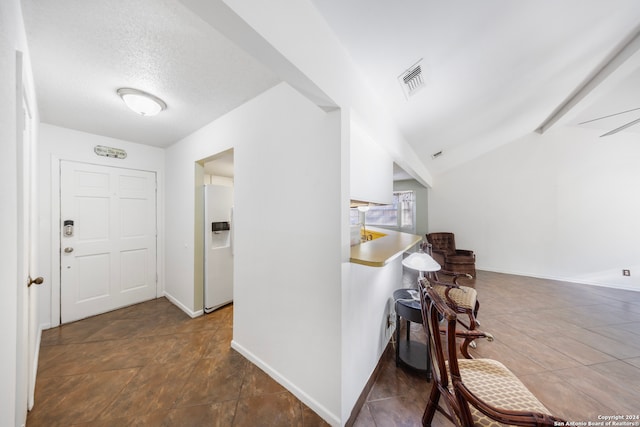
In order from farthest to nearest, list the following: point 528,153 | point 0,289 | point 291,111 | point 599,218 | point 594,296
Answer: point 528,153 → point 599,218 → point 594,296 → point 291,111 → point 0,289

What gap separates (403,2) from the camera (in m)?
1.04

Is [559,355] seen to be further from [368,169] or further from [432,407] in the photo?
[368,169]

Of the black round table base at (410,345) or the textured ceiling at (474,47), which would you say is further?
the black round table base at (410,345)

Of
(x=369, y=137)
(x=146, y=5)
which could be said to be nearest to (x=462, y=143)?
(x=369, y=137)

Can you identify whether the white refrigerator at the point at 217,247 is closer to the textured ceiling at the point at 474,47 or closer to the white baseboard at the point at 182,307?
the white baseboard at the point at 182,307

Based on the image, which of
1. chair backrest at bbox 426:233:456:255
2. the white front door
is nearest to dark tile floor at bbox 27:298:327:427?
the white front door

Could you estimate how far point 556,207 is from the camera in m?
4.18

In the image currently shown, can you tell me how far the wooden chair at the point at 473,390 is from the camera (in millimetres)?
857

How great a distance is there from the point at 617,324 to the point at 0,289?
17.4ft

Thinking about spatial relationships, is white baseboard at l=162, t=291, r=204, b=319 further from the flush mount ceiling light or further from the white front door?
the flush mount ceiling light

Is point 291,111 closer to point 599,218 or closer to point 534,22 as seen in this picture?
point 534,22

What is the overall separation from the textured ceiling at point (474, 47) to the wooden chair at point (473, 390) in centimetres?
153

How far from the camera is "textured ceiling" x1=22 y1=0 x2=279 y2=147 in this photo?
1.12 metres

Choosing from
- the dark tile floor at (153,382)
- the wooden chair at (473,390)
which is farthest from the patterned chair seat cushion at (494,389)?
the dark tile floor at (153,382)
